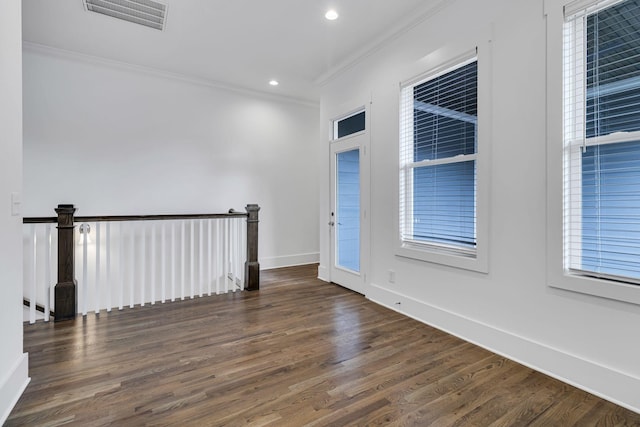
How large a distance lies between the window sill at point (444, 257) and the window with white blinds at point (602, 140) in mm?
630

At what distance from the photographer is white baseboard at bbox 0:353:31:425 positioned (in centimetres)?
171

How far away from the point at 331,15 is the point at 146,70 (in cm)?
303

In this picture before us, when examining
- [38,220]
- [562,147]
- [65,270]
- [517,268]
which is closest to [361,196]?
[517,268]

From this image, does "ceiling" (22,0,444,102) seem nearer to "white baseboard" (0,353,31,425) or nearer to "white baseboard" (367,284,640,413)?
"white baseboard" (367,284,640,413)

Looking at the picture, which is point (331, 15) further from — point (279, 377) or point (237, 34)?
point (279, 377)

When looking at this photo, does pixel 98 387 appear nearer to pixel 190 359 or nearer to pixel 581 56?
pixel 190 359

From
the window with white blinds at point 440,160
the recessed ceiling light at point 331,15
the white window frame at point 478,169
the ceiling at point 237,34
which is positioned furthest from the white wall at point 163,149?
the white window frame at point 478,169

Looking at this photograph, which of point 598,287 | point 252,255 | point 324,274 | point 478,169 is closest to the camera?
point 598,287

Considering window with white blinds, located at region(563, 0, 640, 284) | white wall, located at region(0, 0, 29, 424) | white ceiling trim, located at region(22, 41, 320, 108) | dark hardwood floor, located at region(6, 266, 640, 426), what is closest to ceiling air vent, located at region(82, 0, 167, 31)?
white ceiling trim, located at region(22, 41, 320, 108)

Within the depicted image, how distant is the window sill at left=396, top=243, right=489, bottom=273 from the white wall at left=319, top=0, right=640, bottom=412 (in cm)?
6

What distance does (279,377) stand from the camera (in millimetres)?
2148

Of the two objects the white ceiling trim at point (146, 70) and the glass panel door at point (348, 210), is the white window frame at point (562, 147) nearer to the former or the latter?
the glass panel door at point (348, 210)

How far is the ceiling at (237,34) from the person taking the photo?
3.13 metres

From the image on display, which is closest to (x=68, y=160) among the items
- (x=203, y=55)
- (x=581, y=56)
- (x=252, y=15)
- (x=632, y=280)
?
(x=203, y=55)
